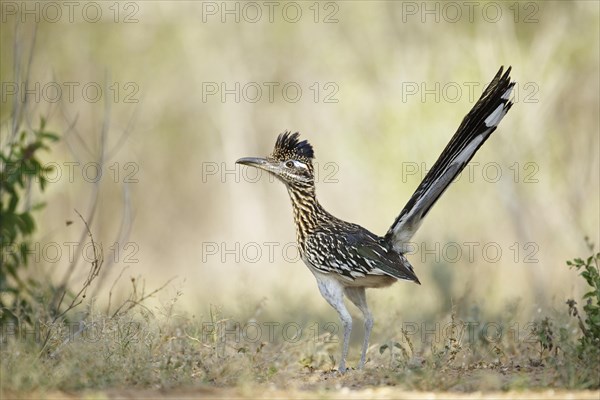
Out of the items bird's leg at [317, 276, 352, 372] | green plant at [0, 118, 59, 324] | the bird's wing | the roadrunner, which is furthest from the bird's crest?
green plant at [0, 118, 59, 324]

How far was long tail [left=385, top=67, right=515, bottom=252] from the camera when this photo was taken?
678cm

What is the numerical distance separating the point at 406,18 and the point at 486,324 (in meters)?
10.4

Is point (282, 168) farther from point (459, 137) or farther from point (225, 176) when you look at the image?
point (225, 176)

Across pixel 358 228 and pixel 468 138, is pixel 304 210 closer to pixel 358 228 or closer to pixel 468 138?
pixel 358 228

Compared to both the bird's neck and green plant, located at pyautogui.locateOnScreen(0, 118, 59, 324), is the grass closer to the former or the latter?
green plant, located at pyautogui.locateOnScreen(0, 118, 59, 324)

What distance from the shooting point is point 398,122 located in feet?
51.3

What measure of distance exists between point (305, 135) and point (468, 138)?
1650cm

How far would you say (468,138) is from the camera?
693 centimetres

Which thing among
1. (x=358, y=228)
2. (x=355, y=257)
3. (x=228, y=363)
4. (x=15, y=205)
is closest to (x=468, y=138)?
(x=355, y=257)

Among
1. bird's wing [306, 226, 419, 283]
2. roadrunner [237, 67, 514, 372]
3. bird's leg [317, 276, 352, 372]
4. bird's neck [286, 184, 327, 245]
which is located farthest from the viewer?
bird's neck [286, 184, 327, 245]

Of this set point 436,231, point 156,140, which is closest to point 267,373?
point 436,231

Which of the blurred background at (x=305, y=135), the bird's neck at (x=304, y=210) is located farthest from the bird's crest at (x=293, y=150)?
the blurred background at (x=305, y=135)

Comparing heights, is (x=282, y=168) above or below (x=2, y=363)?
above

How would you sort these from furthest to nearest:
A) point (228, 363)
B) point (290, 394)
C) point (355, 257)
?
point (355, 257)
point (228, 363)
point (290, 394)
